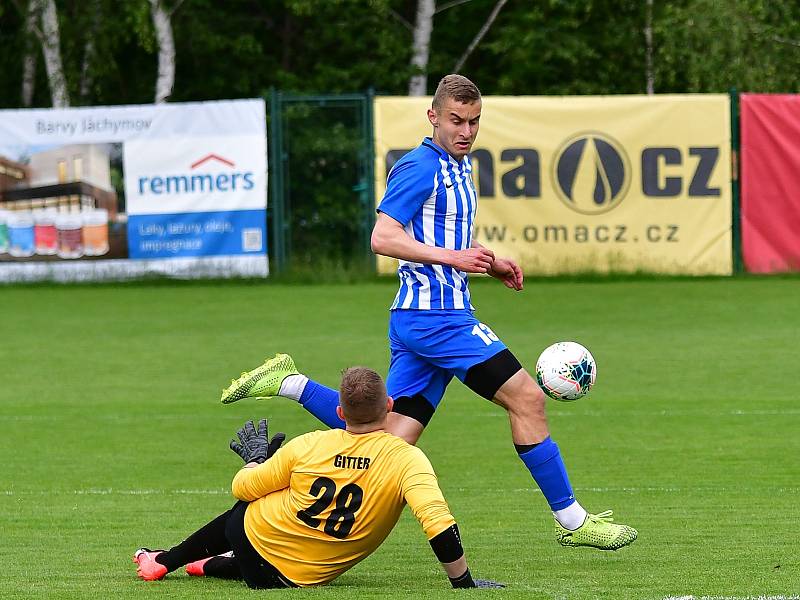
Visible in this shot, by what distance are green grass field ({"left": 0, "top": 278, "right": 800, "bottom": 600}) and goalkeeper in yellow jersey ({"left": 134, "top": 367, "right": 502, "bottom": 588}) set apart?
0.18 m

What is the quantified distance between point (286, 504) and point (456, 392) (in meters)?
7.41

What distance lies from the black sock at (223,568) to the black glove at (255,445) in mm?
430

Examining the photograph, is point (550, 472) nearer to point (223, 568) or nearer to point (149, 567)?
point (223, 568)

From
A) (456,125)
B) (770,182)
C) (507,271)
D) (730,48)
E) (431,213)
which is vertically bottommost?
(770,182)

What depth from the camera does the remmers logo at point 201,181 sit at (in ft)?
68.5

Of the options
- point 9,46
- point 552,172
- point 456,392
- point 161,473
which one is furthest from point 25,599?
point 9,46

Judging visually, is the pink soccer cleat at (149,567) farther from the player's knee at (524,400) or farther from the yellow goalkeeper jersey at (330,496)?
the player's knee at (524,400)

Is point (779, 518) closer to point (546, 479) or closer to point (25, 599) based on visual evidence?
point (546, 479)

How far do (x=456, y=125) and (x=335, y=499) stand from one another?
1.87 m

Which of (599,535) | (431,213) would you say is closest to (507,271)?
(431,213)

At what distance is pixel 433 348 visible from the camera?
6867 mm

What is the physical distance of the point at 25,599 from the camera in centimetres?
580

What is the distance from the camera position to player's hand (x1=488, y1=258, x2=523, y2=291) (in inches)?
266

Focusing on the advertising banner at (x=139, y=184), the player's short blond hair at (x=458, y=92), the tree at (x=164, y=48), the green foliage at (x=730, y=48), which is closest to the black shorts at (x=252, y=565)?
the player's short blond hair at (x=458, y=92)
